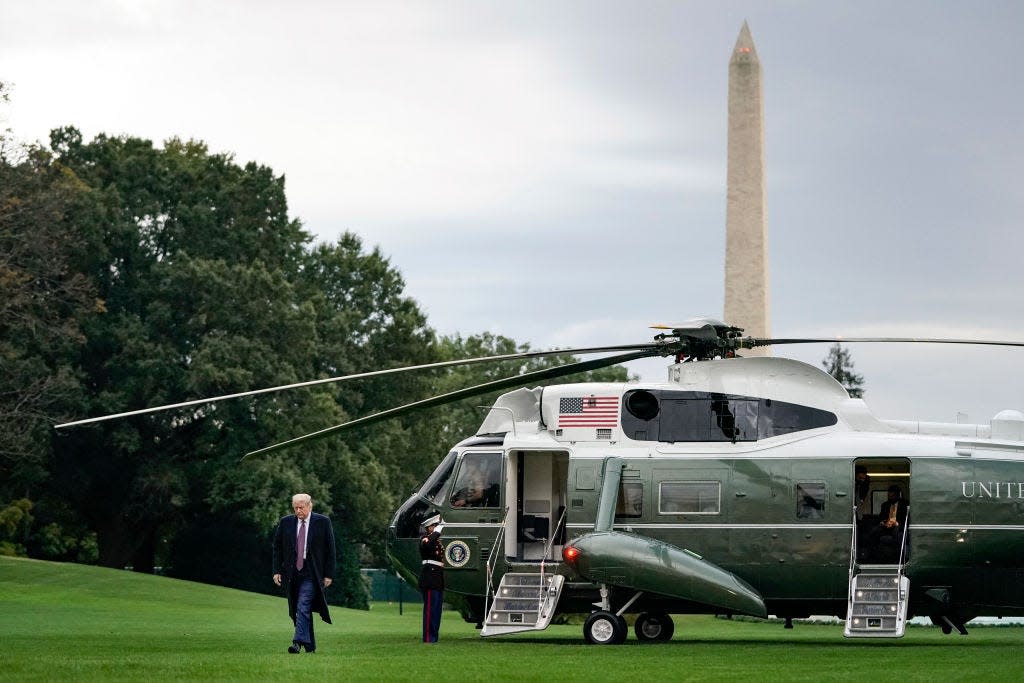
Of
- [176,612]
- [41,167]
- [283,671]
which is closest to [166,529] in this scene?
[41,167]

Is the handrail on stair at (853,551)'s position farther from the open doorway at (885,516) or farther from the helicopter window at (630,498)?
the helicopter window at (630,498)

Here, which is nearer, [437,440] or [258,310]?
[258,310]

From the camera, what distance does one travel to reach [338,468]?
56.4 m

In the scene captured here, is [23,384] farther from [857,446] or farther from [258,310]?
[857,446]

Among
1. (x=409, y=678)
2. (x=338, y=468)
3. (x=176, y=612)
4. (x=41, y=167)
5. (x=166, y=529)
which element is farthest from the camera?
(x=166, y=529)

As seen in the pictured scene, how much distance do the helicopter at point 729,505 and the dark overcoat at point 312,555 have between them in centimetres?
278

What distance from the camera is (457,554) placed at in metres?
23.0

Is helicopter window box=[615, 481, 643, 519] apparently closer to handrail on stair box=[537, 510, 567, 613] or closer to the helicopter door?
handrail on stair box=[537, 510, 567, 613]

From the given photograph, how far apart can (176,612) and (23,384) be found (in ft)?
47.4

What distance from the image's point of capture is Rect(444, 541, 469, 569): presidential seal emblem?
2294cm

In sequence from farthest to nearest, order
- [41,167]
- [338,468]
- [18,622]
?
[338,468], [41,167], [18,622]

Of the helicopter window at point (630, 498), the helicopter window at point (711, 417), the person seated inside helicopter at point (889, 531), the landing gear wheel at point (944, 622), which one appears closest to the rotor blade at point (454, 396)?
the helicopter window at point (711, 417)

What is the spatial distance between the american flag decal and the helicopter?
0.07 feet

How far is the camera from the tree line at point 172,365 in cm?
4934
